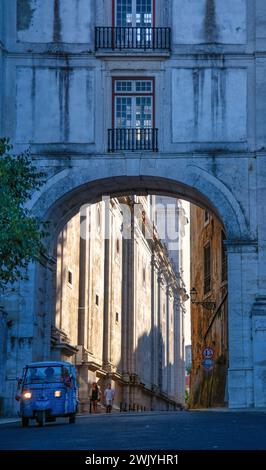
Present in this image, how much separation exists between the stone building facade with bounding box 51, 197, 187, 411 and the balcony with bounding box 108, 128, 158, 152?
4.85 m

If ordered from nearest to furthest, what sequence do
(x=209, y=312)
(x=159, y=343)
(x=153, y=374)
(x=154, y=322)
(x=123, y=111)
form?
(x=123, y=111) < (x=209, y=312) < (x=153, y=374) < (x=154, y=322) < (x=159, y=343)

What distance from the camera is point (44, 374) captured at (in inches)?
1171

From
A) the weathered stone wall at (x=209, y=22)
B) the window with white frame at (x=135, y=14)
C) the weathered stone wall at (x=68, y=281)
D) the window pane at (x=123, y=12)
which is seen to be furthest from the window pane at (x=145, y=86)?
the weathered stone wall at (x=68, y=281)

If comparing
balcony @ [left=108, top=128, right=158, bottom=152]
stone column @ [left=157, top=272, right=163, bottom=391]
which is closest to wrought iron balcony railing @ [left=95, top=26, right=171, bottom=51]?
balcony @ [left=108, top=128, right=158, bottom=152]

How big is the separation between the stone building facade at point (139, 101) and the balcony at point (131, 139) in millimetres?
39

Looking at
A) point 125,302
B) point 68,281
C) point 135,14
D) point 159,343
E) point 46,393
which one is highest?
point 135,14

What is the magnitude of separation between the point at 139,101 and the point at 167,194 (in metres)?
4.40

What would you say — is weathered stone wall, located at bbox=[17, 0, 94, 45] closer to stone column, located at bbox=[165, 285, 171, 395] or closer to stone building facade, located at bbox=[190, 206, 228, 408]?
stone building facade, located at bbox=[190, 206, 228, 408]

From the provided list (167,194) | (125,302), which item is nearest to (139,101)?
(167,194)

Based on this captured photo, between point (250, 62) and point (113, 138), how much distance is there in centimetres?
608

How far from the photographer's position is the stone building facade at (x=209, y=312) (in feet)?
164

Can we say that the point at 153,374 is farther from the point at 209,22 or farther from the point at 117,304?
the point at 209,22

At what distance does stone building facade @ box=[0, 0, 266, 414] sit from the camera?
132ft

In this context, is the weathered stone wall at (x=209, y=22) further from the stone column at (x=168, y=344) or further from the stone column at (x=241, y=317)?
the stone column at (x=168, y=344)
